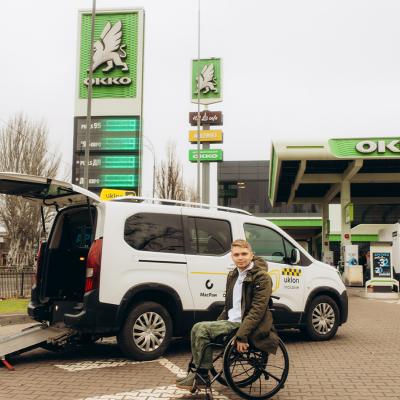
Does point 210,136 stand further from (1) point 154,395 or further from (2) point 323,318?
(1) point 154,395

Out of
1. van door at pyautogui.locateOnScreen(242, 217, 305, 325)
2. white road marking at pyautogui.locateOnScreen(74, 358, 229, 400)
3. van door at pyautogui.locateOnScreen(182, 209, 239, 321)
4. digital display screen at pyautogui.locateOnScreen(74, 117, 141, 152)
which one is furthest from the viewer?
digital display screen at pyautogui.locateOnScreen(74, 117, 141, 152)

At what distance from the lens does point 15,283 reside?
1345cm

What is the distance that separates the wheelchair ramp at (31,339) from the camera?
19.3ft

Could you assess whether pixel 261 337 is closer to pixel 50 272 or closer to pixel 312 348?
pixel 312 348

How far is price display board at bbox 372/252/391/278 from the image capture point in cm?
1845

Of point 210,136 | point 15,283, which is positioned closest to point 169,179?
point 210,136

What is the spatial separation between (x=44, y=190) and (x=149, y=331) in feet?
7.58

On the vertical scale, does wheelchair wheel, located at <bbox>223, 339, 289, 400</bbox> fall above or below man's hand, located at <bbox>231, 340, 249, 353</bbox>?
below

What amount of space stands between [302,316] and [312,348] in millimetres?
502

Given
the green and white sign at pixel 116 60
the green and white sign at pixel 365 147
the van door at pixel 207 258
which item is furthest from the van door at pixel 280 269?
the green and white sign at pixel 365 147

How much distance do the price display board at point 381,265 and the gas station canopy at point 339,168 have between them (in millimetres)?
5263

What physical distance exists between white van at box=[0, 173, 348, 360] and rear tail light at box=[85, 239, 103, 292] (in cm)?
1

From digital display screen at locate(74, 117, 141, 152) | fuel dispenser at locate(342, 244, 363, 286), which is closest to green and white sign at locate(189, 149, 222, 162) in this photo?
fuel dispenser at locate(342, 244, 363, 286)

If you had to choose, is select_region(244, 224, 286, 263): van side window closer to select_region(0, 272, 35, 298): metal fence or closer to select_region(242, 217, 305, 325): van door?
select_region(242, 217, 305, 325): van door
